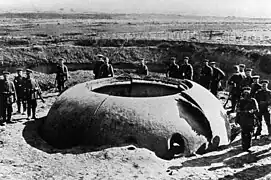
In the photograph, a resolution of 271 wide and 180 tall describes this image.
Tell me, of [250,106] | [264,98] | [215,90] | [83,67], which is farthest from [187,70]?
[83,67]

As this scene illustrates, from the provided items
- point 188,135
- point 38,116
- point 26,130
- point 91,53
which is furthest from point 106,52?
point 188,135

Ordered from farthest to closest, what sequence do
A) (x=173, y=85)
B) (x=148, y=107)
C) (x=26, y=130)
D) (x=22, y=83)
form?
(x=22, y=83), (x=173, y=85), (x=26, y=130), (x=148, y=107)

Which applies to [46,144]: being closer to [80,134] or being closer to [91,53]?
[80,134]

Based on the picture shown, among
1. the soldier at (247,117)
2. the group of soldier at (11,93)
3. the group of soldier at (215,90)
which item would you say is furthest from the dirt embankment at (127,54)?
the soldier at (247,117)

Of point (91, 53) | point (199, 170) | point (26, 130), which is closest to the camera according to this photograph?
point (199, 170)

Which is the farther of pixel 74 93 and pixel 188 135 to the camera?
pixel 74 93
